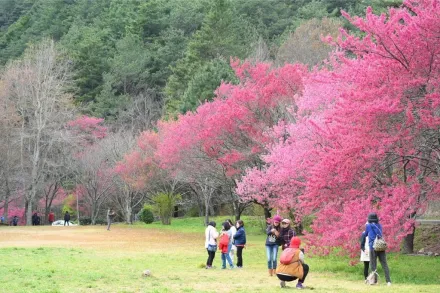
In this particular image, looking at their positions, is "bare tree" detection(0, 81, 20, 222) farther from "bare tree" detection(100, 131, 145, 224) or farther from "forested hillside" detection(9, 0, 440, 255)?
"bare tree" detection(100, 131, 145, 224)

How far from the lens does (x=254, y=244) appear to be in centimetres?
2619

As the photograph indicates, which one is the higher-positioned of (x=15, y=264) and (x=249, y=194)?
(x=249, y=194)

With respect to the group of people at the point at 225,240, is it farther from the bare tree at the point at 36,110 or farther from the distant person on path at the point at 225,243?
the bare tree at the point at 36,110

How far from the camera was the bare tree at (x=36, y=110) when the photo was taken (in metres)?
49.6

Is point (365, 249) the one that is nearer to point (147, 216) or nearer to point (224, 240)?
point (224, 240)

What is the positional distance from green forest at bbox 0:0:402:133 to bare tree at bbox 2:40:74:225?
5933 millimetres

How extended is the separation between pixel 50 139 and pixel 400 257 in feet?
121

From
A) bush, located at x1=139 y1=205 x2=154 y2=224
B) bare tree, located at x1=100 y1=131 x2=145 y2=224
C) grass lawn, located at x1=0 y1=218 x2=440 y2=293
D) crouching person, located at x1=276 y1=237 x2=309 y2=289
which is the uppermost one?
bare tree, located at x1=100 y1=131 x2=145 y2=224

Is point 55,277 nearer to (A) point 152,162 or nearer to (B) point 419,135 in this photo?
(B) point 419,135

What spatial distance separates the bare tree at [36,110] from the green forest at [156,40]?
5.93 m

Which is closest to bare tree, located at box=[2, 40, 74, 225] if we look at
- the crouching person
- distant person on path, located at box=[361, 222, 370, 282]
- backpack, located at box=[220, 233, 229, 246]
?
backpack, located at box=[220, 233, 229, 246]

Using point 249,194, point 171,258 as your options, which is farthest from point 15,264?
point 249,194

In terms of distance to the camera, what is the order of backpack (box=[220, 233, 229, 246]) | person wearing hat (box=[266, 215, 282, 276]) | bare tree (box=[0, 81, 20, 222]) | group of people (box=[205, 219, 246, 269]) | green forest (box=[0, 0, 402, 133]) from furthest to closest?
1. green forest (box=[0, 0, 402, 133])
2. bare tree (box=[0, 81, 20, 222])
3. group of people (box=[205, 219, 246, 269])
4. backpack (box=[220, 233, 229, 246])
5. person wearing hat (box=[266, 215, 282, 276])

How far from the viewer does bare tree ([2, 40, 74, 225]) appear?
4956 centimetres
